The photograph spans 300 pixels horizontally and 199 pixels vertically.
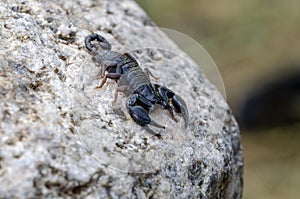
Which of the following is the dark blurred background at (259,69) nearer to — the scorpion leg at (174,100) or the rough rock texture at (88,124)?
the rough rock texture at (88,124)

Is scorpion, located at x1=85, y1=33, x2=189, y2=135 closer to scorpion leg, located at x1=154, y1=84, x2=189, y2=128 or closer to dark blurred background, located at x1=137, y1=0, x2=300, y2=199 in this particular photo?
scorpion leg, located at x1=154, y1=84, x2=189, y2=128

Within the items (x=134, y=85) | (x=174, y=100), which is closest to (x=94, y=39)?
(x=134, y=85)

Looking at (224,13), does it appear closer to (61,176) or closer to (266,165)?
(266,165)

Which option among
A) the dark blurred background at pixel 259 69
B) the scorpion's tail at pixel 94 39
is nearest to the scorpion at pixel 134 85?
the scorpion's tail at pixel 94 39

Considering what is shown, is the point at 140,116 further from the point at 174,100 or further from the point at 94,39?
the point at 94,39

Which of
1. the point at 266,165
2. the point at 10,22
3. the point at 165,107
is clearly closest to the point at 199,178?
the point at 165,107

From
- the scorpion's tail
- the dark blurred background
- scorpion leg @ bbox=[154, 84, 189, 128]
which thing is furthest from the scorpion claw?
the dark blurred background
